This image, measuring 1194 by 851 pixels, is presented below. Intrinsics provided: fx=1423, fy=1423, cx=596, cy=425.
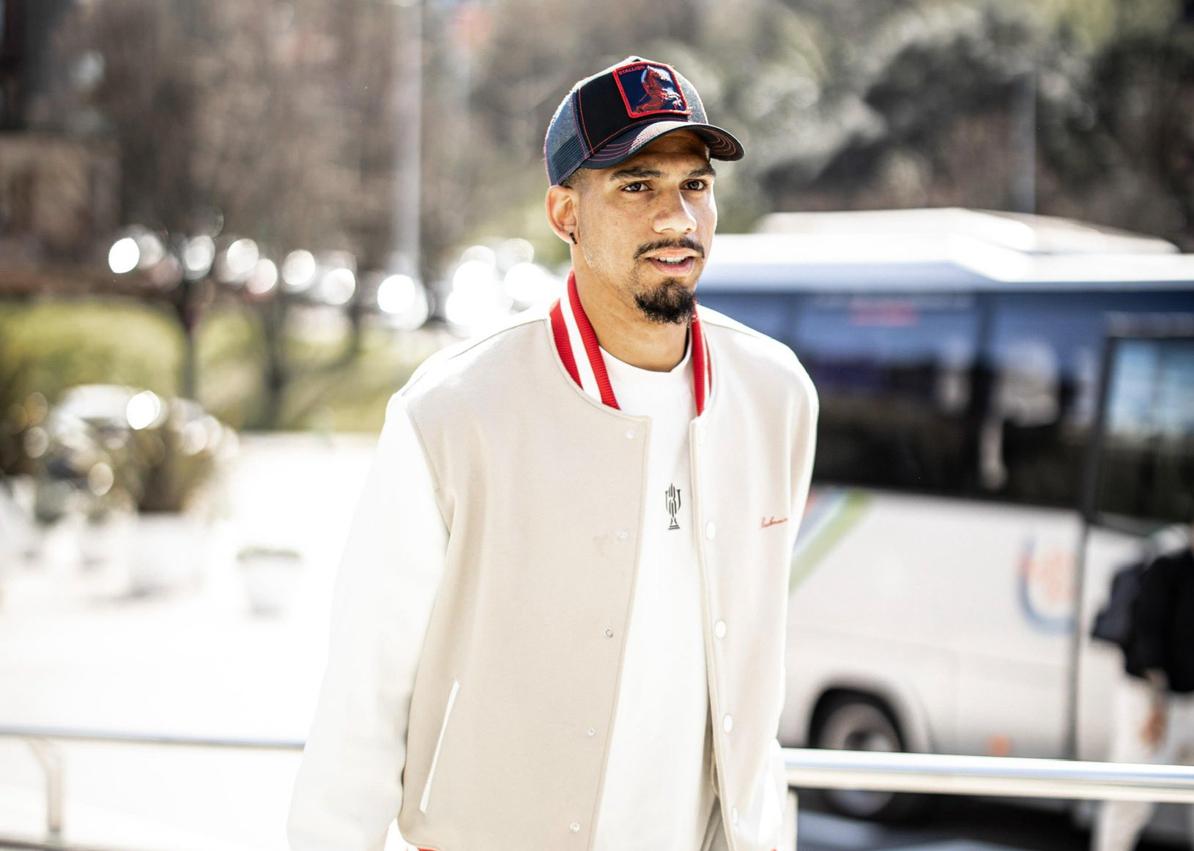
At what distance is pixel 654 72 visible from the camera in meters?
2.16

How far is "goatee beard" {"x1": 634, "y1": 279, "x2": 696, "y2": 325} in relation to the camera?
6.95 feet

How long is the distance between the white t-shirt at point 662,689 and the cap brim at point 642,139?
1.22 ft

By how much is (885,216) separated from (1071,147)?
15.1 metres

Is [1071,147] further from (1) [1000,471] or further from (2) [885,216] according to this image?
(1) [1000,471]

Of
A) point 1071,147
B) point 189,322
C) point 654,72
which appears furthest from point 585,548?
point 189,322

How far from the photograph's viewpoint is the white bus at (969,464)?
6660 millimetres

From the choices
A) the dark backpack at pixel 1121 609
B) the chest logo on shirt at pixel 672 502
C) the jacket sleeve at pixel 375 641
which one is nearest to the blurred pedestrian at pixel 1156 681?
the dark backpack at pixel 1121 609

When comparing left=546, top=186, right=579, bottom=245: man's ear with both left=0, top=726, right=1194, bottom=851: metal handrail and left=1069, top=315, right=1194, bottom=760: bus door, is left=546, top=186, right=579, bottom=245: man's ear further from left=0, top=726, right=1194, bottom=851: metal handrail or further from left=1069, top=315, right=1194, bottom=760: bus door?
left=1069, top=315, right=1194, bottom=760: bus door


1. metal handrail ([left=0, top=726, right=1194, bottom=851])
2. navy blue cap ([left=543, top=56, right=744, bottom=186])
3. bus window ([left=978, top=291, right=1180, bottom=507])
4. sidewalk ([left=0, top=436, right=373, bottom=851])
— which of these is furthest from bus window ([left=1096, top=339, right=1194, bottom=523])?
navy blue cap ([left=543, top=56, right=744, bottom=186])

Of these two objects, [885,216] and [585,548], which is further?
[885,216]

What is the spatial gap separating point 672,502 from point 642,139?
21.4 inches

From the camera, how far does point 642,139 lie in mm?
2059

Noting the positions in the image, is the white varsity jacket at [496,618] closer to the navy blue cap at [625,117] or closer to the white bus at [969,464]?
the navy blue cap at [625,117]

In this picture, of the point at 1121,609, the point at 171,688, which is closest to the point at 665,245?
the point at 1121,609
